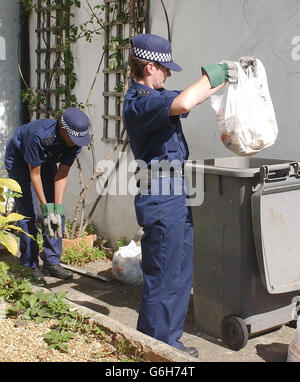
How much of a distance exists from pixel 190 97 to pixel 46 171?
2385 millimetres

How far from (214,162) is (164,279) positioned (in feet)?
3.50

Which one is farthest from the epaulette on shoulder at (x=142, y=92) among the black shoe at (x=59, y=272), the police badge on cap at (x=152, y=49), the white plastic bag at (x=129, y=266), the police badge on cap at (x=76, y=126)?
the black shoe at (x=59, y=272)

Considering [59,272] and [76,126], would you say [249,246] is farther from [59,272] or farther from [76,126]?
[59,272]

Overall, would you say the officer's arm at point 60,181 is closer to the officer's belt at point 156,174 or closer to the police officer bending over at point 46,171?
the police officer bending over at point 46,171

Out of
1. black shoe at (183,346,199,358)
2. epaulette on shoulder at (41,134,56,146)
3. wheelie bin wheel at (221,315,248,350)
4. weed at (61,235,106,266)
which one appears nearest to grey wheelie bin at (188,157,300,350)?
wheelie bin wheel at (221,315,248,350)

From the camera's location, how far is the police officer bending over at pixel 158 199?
3306 millimetres

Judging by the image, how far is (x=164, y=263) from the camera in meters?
3.42

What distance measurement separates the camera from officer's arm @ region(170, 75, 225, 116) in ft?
10.00

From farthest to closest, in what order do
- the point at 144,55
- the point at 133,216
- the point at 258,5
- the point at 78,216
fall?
the point at 78,216
the point at 133,216
the point at 258,5
the point at 144,55

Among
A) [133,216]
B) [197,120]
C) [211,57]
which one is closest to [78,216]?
[133,216]

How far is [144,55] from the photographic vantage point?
3.33 metres

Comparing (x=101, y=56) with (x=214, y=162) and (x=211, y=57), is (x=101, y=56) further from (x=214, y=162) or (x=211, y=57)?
(x=214, y=162)

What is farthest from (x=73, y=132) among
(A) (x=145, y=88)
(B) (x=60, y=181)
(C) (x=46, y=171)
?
(A) (x=145, y=88)

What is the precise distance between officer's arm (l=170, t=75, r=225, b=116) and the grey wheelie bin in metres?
0.65
